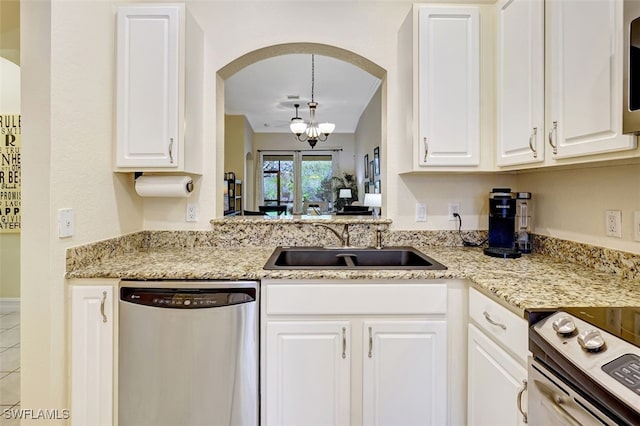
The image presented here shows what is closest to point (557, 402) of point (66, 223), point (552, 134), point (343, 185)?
point (552, 134)

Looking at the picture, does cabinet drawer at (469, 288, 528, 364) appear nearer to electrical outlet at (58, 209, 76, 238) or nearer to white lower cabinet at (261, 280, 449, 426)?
white lower cabinet at (261, 280, 449, 426)

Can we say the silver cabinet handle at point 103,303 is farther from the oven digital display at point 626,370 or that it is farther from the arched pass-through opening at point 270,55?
the oven digital display at point 626,370

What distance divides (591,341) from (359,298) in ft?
2.86

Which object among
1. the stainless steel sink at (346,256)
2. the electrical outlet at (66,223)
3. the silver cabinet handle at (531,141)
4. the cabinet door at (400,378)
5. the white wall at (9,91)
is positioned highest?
the white wall at (9,91)

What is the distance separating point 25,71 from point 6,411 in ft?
6.25

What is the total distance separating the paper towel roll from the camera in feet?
6.64

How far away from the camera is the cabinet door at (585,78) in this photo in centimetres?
117

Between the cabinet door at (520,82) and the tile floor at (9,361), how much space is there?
308cm

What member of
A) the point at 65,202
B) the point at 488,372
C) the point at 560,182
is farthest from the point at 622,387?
the point at 65,202

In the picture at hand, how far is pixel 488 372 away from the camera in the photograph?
54.4 inches

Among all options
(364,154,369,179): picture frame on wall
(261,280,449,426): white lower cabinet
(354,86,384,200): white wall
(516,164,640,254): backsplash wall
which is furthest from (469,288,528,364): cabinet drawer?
(364,154,369,179): picture frame on wall

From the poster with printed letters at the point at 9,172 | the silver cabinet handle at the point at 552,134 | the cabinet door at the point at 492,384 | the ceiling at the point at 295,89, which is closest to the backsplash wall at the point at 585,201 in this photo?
the silver cabinet handle at the point at 552,134

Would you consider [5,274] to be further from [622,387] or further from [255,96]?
[622,387]

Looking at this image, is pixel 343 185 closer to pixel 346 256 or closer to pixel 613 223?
pixel 346 256
